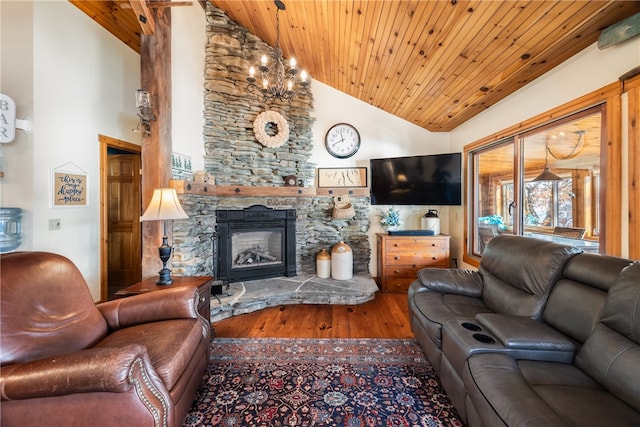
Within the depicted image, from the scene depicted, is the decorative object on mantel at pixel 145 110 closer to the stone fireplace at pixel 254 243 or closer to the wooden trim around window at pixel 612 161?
the stone fireplace at pixel 254 243

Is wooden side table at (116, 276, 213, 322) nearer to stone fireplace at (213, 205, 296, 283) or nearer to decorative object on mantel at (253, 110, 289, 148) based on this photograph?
stone fireplace at (213, 205, 296, 283)

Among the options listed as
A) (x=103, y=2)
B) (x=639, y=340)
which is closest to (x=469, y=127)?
(x=639, y=340)

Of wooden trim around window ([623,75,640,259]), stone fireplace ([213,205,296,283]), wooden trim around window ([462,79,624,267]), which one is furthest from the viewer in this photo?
stone fireplace ([213,205,296,283])

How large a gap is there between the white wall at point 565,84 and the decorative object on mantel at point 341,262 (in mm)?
2417

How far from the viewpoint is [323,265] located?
3.60 metres

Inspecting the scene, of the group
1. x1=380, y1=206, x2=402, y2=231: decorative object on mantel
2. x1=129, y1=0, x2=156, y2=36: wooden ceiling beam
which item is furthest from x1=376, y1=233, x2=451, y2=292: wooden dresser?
x1=129, y1=0, x2=156, y2=36: wooden ceiling beam

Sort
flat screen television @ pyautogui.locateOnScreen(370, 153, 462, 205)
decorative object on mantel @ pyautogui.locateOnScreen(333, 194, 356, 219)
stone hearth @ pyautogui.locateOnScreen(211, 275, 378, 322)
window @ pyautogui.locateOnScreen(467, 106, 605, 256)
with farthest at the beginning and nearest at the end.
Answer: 1. decorative object on mantel @ pyautogui.locateOnScreen(333, 194, 356, 219)
2. flat screen television @ pyautogui.locateOnScreen(370, 153, 462, 205)
3. stone hearth @ pyautogui.locateOnScreen(211, 275, 378, 322)
4. window @ pyautogui.locateOnScreen(467, 106, 605, 256)

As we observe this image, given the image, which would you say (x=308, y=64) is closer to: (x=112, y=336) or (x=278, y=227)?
(x=278, y=227)

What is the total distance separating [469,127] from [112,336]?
4.44 metres

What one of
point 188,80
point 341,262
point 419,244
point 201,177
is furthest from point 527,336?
point 188,80

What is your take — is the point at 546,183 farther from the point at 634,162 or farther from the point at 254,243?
the point at 254,243

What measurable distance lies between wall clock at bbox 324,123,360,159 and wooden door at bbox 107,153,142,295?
2.99 m

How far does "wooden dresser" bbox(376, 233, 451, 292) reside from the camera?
3.48 metres

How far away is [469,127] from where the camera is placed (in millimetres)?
3455
